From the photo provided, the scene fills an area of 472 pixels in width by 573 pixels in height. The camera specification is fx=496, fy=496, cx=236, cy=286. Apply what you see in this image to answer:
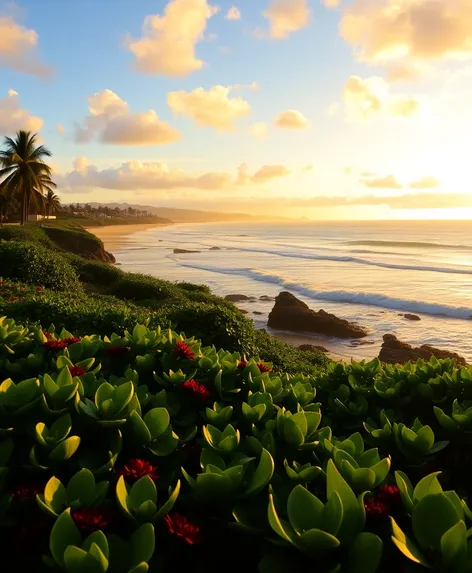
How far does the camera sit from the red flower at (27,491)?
172cm

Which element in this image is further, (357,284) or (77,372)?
(357,284)

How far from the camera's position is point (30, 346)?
352cm

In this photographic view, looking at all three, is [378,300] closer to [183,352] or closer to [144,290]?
[144,290]

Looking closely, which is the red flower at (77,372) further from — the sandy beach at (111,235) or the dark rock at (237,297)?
the sandy beach at (111,235)

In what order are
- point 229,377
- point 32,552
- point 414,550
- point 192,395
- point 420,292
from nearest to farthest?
point 414,550
point 32,552
point 192,395
point 229,377
point 420,292

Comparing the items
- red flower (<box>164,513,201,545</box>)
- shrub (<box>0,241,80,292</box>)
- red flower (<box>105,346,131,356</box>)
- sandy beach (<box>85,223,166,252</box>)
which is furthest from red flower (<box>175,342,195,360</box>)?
sandy beach (<box>85,223,166,252</box>)

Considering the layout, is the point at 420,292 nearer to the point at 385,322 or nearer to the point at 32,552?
the point at 385,322

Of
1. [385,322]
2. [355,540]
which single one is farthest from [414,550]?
[385,322]

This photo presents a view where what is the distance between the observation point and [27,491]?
68.2 inches

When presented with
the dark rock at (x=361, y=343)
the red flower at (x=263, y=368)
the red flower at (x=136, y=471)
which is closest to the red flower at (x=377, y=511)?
the red flower at (x=136, y=471)

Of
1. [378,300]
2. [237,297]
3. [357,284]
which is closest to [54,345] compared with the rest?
[237,297]

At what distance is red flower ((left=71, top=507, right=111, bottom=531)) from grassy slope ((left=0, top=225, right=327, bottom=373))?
174 inches

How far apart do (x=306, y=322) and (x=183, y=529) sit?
16644 millimetres

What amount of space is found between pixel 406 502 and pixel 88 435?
52.4 inches
